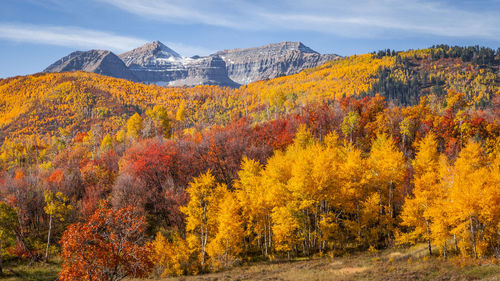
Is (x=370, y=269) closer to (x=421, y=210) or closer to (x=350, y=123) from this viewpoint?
(x=421, y=210)

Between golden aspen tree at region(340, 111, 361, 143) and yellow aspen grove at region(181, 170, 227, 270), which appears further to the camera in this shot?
golden aspen tree at region(340, 111, 361, 143)

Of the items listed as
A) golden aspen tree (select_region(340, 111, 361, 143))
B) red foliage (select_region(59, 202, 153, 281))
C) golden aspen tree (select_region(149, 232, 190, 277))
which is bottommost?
golden aspen tree (select_region(149, 232, 190, 277))

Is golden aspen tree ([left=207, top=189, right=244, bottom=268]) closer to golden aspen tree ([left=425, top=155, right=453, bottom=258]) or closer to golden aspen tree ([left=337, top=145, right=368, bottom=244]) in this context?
Result: golden aspen tree ([left=337, top=145, right=368, bottom=244])

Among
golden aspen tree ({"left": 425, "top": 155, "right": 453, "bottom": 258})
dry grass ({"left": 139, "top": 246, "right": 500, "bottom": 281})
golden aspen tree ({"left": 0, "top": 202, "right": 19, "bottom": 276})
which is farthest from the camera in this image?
golden aspen tree ({"left": 0, "top": 202, "right": 19, "bottom": 276})

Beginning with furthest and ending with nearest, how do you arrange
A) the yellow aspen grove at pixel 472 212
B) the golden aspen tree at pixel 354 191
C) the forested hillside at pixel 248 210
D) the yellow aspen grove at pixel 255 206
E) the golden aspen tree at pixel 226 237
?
1. the yellow aspen grove at pixel 255 206
2. the golden aspen tree at pixel 354 191
3. the golden aspen tree at pixel 226 237
4. the yellow aspen grove at pixel 472 212
5. the forested hillside at pixel 248 210

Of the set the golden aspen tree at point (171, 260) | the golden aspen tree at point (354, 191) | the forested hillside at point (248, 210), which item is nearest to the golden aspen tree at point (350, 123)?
the forested hillside at point (248, 210)

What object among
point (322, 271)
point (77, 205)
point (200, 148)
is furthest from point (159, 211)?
point (322, 271)

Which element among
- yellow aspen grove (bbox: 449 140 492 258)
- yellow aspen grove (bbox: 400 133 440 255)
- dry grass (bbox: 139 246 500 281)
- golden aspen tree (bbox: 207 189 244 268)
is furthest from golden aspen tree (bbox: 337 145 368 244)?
golden aspen tree (bbox: 207 189 244 268)

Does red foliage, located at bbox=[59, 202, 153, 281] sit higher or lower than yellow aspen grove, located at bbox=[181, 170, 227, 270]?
higher

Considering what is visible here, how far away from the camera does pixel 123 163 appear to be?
68.8 metres

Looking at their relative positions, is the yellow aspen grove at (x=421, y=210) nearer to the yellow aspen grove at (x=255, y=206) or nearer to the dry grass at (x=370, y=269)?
the dry grass at (x=370, y=269)

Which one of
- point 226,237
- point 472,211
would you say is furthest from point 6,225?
point 472,211

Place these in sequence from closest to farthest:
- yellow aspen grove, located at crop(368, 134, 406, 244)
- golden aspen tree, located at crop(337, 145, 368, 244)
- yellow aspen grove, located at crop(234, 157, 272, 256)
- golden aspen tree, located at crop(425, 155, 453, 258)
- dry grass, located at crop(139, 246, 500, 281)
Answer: dry grass, located at crop(139, 246, 500, 281), golden aspen tree, located at crop(425, 155, 453, 258), golden aspen tree, located at crop(337, 145, 368, 244), yellow aspen grove, located at crop(234, 157, 272, 256), yellow aspen grove, located at crop(368, 134, 406, 244)

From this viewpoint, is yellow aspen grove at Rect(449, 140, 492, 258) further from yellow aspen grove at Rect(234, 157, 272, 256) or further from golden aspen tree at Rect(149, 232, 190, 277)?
golden aspen tree at Rect(149, 232, 190, 277)
